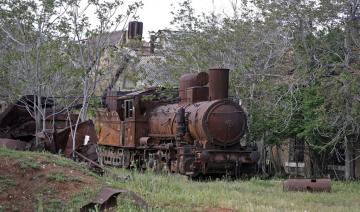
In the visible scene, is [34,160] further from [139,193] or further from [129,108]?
[129,108]

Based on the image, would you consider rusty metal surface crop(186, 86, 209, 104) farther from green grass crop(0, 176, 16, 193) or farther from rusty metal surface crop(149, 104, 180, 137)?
green grass crop(0, 176, 16, 193)

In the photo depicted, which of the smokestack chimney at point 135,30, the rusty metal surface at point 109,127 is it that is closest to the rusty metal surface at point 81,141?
the rusty metal surface at point 109,127

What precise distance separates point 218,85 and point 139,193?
8.21 m

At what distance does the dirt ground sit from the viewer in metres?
9.32

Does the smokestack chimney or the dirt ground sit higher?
the smokestack chimney

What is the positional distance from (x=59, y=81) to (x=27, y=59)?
1.57 m

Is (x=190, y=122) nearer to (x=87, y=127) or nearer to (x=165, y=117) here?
(x=165, y=117)

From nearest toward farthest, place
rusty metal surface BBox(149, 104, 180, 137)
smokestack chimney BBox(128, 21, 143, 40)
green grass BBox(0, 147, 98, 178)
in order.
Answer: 1. green grass BBox(0, 147, 98, 178)
2. rusty metal surface BBox(149, 104, 180, 137)
3. smokestack chimney BBox(128, 21, 143, 40)

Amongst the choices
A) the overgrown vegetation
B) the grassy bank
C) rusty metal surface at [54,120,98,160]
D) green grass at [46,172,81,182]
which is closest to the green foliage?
the overgrown vegetation

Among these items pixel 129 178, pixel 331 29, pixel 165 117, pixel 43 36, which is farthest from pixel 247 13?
pixel 129 178

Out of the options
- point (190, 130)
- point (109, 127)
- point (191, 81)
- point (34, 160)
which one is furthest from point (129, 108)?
point (34, 160)

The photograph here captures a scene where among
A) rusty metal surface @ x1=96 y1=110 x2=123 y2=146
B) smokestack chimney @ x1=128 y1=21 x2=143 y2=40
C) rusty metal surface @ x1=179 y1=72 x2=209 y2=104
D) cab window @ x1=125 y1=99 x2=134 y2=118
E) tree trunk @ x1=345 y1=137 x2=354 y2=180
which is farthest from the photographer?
smokestack chimney @ x1=128 y1=21 x2=143 y2=40

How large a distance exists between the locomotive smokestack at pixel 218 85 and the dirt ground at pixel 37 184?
27.5 ft

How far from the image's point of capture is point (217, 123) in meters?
18.4
